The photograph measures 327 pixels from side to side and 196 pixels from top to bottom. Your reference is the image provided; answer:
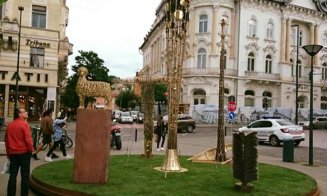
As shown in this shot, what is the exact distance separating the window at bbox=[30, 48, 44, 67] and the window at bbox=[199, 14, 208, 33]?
69.8 ft

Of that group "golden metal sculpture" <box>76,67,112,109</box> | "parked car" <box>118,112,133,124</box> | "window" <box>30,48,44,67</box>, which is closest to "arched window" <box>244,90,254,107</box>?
"parked car" <box>118,112,133,124</box>

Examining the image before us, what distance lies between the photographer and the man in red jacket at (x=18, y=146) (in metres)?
8.69

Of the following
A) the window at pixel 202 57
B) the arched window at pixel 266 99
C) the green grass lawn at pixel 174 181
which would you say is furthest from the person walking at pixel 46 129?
the arched window at pixel 266 99

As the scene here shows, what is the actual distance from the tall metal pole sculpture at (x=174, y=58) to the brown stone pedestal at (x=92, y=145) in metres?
2.77

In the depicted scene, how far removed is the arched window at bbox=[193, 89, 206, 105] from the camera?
51.9 meters

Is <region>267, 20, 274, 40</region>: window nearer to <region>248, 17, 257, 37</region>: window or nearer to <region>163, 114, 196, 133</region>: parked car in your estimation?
<region>248, 17, 257, 37</region>: window

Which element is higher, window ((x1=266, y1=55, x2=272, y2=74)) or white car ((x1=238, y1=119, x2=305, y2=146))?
window ((x1=266, y1=55, x2=272, y2=74))

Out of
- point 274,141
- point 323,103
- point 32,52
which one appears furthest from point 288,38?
point 274,141

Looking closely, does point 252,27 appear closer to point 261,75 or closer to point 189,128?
point 261,75

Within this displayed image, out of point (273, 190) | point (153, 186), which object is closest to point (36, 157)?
point (153, 186)

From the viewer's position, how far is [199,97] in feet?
→ 171

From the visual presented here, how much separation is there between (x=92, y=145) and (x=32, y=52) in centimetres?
3031

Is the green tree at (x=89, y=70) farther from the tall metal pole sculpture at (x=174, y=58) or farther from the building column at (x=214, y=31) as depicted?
the tall metal pole sculpture at (x=174, y=58)

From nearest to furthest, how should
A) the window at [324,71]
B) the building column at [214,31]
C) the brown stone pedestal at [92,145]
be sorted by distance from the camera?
1. the brown stone pedestal at [92,145]
2. the building column at [214,31]
3. the window at [324,71]
